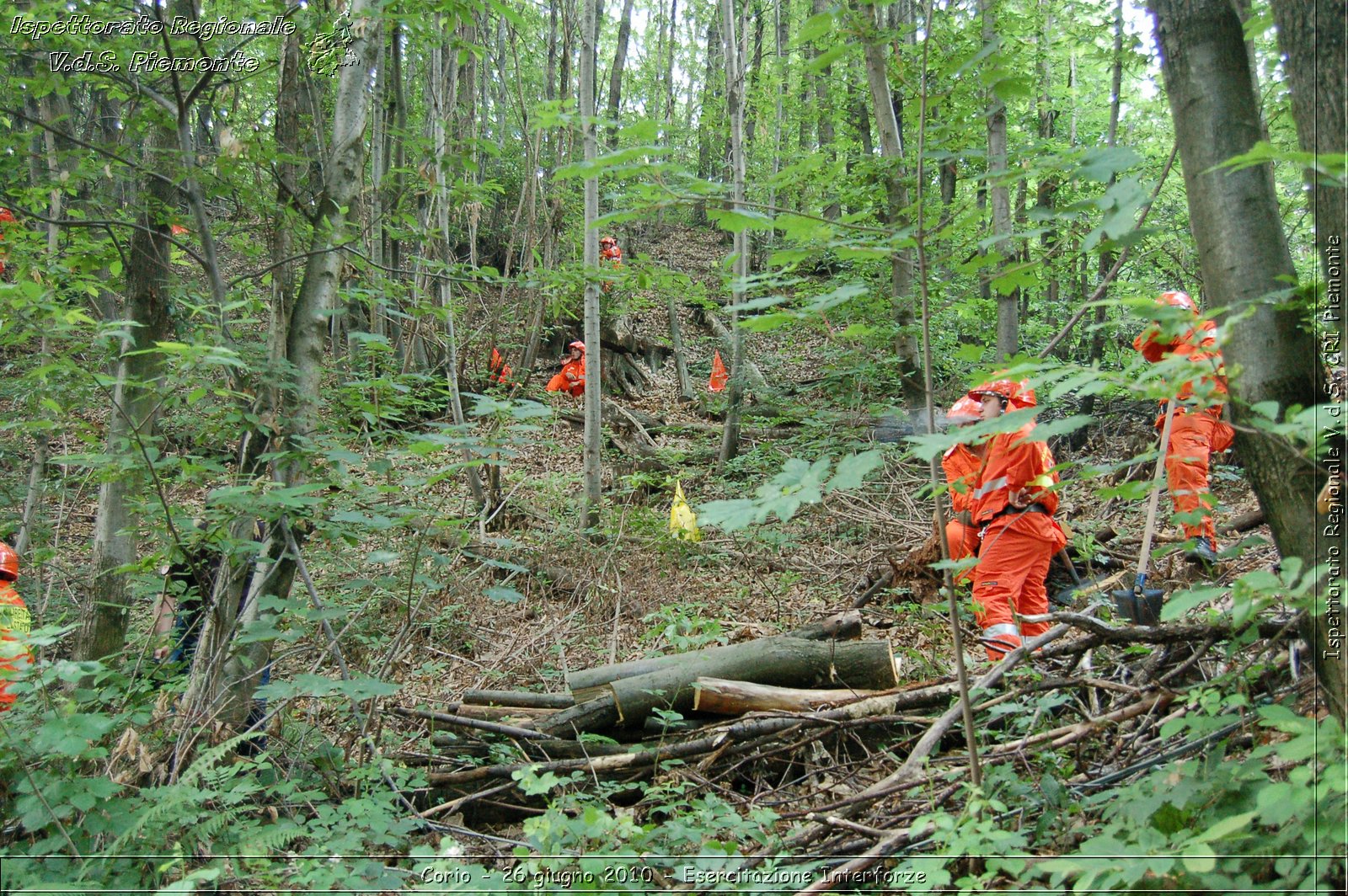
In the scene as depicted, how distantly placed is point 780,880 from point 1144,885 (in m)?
1.02

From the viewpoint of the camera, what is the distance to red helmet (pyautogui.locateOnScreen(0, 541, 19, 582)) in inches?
151

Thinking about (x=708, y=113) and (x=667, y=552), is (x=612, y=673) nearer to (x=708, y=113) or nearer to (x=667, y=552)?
(x=667, y=552)

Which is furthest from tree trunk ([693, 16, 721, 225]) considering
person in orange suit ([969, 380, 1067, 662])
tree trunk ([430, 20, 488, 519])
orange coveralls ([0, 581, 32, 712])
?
orange coveralls ([0, 581, 32, 712])

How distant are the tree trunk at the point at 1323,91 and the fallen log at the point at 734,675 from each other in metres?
2.55

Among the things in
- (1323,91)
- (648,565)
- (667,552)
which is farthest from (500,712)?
(1323,91)

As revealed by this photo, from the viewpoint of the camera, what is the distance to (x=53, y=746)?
2334 millimetres

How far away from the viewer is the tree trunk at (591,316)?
22.9 feet

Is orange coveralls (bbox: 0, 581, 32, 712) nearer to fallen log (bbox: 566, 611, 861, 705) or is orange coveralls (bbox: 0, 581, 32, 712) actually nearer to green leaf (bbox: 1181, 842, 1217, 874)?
fallen log (bbox: 566, 611, 861, 705)

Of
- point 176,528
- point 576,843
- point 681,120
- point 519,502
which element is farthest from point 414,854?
point 681,120

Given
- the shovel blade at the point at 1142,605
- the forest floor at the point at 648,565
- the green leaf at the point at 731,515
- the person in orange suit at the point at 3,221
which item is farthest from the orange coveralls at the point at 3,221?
the shovel blade at the point at 1142,605

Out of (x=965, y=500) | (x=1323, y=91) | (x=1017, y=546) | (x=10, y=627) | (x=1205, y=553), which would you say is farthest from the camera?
(x=965, y=500)

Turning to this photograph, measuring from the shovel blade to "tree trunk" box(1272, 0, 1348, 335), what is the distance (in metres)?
2.14

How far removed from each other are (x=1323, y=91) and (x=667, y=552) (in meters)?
5.95

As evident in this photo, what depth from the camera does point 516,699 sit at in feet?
13.1
